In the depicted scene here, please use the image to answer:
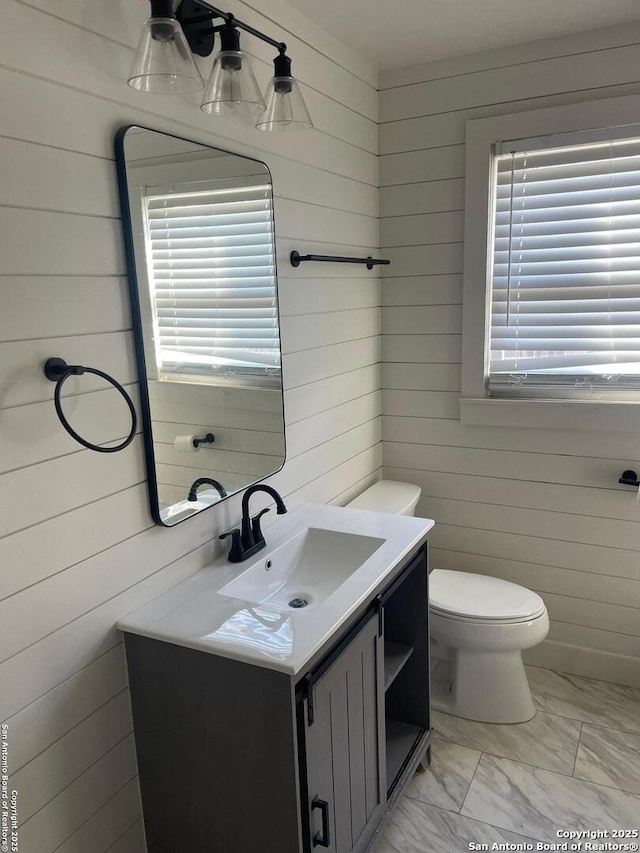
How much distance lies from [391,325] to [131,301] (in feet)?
5.04

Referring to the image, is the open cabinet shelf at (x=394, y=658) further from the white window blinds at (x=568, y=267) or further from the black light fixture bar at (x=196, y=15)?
the black light fixture bar at (x=196, y=15)

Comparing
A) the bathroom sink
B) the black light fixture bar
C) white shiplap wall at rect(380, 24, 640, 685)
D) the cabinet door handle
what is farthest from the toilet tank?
the black light fixture bar

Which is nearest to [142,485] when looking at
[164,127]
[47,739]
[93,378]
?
[93,378]

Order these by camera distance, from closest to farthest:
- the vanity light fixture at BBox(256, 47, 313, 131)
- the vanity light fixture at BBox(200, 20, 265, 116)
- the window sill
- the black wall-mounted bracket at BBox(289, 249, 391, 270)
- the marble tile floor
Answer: the vanity light fixture at BBox(200, 20, 265, 116) → the vanity light fixture at BBox(256, 47, 313, 131) → the marble tile floor → the black wall-mounted bracket at BBox(289, 249, 391, 270) → the window sill

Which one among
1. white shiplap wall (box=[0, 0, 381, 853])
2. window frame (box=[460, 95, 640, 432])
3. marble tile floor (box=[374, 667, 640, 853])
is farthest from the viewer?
window frame (box=[460, 95, 640, 432])

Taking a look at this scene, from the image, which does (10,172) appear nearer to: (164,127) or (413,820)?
(164,127)

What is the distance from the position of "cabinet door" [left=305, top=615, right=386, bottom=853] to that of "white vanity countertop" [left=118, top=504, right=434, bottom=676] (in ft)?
0.32

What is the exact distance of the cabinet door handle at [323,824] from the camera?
4.78ft

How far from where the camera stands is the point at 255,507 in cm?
203

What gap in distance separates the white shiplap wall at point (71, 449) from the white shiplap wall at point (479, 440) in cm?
97

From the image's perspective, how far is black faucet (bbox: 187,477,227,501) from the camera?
1.71 metres

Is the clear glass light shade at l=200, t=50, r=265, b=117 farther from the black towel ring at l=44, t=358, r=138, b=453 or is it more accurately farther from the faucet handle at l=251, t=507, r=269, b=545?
the faucet handle at l=251, t=507, r=269, b=545

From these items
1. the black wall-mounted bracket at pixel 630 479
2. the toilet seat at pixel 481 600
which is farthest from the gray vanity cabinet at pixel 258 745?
the black wall-mounted bracket at pixel 630 479

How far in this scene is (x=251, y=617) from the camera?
1.53 meters
